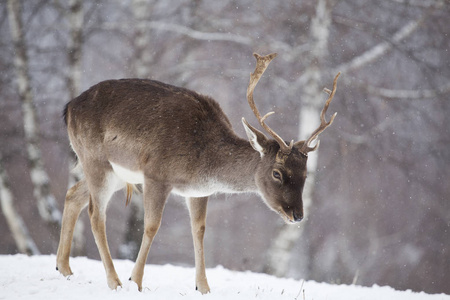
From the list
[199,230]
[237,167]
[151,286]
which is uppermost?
[237,167]

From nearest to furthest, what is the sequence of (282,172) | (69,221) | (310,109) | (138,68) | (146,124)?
(282,172) → (146,124) → (69,221) → (310,109) → (138,68)

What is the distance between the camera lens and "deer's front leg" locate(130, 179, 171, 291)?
17.2 ft

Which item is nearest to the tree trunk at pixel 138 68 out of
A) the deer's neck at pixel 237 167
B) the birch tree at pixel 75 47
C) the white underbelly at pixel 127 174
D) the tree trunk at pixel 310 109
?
the birch tree at pixel 75 47

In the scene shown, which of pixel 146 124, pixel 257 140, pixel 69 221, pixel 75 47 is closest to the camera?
pixel 257 140

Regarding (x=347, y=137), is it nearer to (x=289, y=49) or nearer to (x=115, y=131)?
(x=289, y=49)

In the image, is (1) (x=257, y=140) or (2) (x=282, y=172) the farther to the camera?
(1) (x=257, y=140)

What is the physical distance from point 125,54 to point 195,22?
149 centimetres

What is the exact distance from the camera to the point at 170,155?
5.32 metres

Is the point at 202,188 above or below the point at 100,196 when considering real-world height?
above

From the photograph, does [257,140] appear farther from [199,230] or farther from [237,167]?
[199,230]

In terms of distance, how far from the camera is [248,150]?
5.34m

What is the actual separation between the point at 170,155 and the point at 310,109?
12.8ft

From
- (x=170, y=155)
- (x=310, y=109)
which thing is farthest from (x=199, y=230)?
(x=310, y=109)

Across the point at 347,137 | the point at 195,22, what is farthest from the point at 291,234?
the point at 195,22
